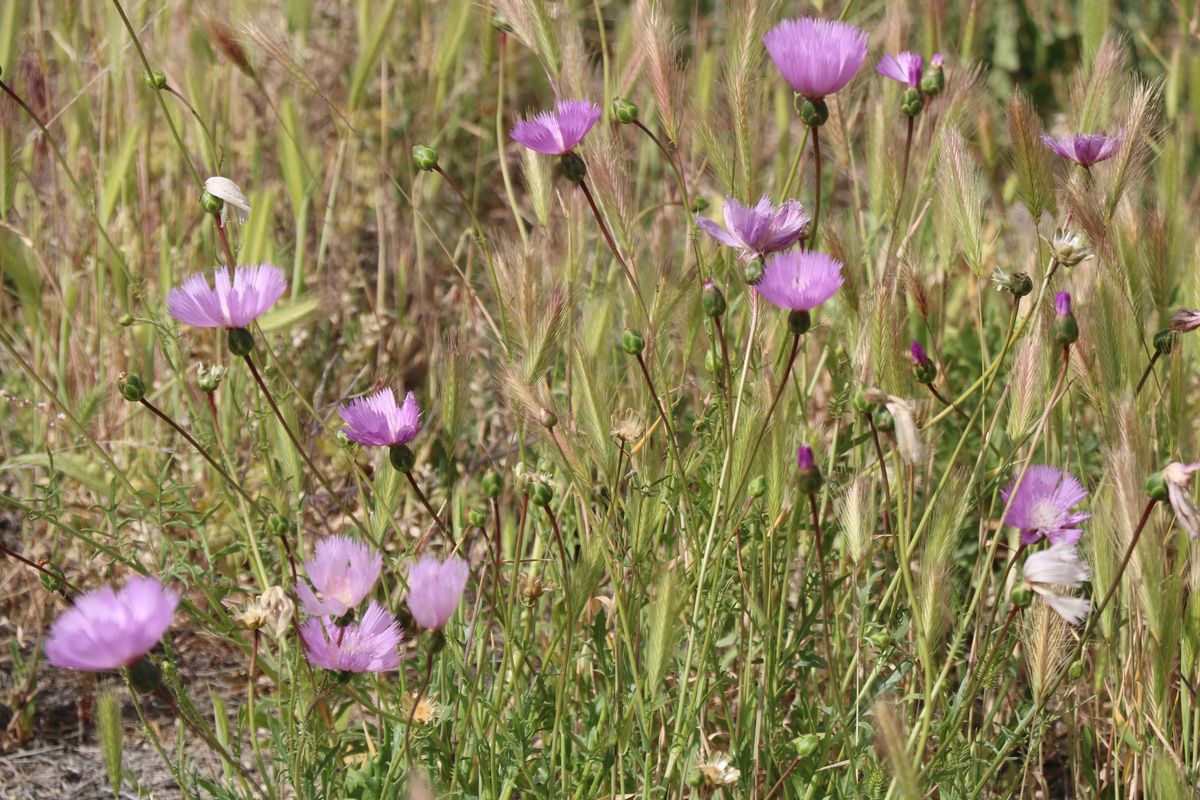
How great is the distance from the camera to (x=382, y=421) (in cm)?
88

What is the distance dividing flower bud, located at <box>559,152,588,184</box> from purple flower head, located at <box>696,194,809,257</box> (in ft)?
0.45

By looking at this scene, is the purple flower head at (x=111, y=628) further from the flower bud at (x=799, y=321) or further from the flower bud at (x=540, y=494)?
the flower bud at (x=799, y=321)

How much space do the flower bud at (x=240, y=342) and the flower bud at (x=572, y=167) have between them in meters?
0.34

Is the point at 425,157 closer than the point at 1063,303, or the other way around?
the point at 1063,303

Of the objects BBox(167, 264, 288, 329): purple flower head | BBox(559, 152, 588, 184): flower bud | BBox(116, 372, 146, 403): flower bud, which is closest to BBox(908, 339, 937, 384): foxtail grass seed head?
BBox(559, 152, 588, 184): flower bud

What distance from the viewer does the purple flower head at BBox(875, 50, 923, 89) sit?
1071 mm

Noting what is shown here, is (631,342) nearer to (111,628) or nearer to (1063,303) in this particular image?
(1063,303)

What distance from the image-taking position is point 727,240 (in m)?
0.90

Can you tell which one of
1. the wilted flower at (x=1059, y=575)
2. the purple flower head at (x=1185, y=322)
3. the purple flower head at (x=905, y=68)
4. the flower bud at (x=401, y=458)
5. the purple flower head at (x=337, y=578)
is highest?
the purple flower head at (x=905, y=68)

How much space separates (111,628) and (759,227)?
606 mm

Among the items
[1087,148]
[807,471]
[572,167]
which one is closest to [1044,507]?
[807,471]

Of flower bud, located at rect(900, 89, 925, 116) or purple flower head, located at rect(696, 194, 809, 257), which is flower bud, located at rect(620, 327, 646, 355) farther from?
flower bud, located at rect(900, 89, 925, 116)

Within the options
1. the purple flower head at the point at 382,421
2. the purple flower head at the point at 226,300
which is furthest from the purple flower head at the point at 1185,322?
the purple flower head at the point at 226,300

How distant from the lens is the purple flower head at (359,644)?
31.5 inches
